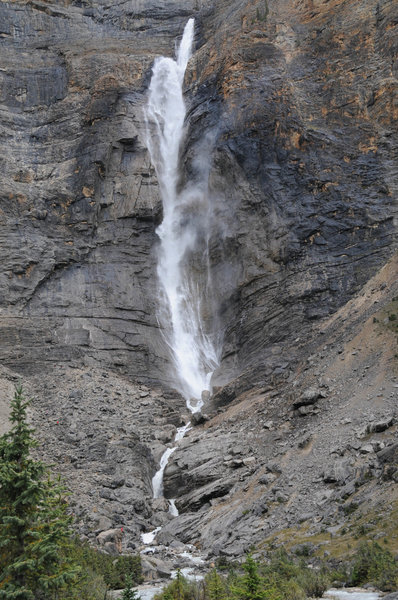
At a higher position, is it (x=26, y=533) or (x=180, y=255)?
(x=180, y=255)

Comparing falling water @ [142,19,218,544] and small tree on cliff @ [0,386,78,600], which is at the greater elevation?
falling water @ [142,19,218,544]

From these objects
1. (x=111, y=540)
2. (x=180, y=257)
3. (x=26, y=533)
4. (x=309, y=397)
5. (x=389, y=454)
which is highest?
(x=180, y=257)

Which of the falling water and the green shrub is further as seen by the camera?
the falling water

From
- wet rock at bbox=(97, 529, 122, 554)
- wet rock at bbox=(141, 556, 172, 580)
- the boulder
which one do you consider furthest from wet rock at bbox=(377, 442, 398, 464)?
wet rock at bbox=(97, 529, 122, 554)

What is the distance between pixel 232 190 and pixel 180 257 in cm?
708

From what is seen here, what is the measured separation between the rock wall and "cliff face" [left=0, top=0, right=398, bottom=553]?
0.47 ft

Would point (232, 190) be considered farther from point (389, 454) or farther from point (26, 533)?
point (26, 533)

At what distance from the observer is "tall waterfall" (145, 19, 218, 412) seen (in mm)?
43250

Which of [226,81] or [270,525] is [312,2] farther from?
[270,525]

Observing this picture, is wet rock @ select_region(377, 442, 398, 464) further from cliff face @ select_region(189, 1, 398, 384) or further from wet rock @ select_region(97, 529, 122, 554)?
cliff face @ select_region(189, 1, 398, 384)

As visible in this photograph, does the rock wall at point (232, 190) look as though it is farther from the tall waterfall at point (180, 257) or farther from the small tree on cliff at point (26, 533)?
the small tree on cliff at point (26, 533)

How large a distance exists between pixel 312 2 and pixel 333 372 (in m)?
39.3

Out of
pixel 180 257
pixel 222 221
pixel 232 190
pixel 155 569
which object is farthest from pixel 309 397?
pixel 180 257

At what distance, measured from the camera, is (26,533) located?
11.2 metres
